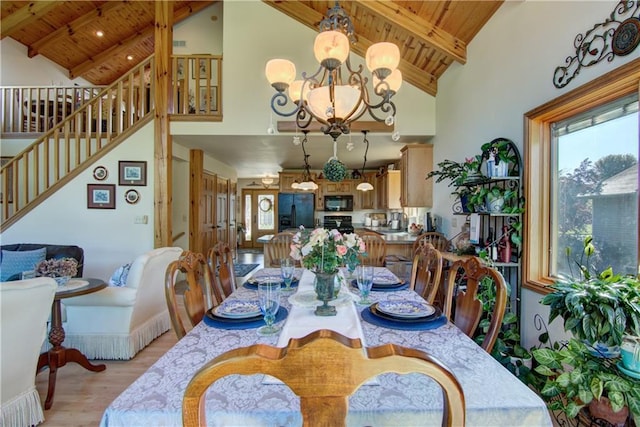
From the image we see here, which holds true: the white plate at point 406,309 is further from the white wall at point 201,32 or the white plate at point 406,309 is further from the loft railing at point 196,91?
the white wall at point 201,32

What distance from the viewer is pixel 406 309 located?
1492 millimetres

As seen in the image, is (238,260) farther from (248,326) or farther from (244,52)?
(248,326)

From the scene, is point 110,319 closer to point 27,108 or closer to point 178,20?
point 27,108

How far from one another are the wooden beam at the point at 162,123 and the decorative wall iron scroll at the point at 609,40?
4.37 metres

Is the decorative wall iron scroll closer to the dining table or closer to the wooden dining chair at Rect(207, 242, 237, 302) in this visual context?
the dining table

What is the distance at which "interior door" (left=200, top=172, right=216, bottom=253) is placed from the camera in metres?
5.69

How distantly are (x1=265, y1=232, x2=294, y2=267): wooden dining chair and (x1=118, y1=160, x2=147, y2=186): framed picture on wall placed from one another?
2117 millimetres

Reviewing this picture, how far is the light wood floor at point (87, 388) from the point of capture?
Answer: 185cm

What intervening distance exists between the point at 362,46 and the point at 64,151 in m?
4.41

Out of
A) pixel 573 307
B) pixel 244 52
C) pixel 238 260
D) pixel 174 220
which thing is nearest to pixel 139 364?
pixel 573 307

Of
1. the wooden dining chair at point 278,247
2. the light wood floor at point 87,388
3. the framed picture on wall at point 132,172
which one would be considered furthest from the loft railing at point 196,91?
the light wood floor at point 87,388

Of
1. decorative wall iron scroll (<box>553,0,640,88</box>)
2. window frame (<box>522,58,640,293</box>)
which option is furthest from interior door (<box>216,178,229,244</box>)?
decorative wall iron scroll (<box>553,0,640,88</box>)

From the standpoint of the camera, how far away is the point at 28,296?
5.24ft

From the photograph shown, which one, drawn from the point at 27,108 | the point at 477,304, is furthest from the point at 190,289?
the point at 27,108
